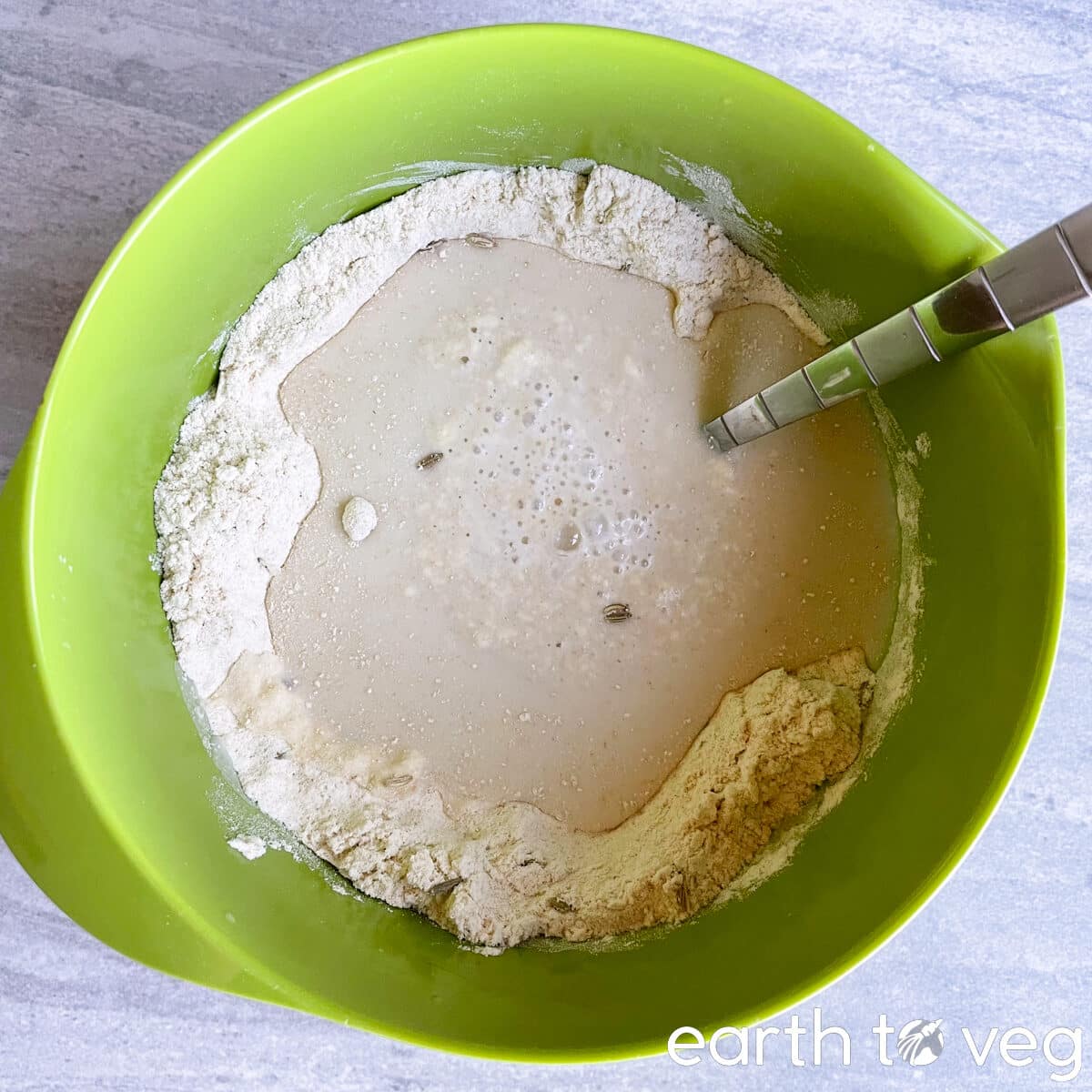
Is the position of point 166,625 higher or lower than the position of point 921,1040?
higher

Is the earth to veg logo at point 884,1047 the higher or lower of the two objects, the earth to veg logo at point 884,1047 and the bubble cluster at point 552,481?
the lower

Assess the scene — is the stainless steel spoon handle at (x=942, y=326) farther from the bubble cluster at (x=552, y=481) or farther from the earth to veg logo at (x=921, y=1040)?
the earth to veg logo at (x=921, y=1040)

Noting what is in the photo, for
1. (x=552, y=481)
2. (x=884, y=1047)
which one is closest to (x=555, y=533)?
(x=552, y=481)

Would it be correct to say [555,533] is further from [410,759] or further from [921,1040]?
[921,1040]

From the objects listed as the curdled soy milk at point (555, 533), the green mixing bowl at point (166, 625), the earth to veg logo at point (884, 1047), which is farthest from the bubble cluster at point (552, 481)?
the earth to veg logo at point (884, 1047)

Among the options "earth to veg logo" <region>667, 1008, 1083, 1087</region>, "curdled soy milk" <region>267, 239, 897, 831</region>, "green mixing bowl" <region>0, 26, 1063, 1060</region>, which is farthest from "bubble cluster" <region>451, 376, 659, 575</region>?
"earth to veg logo" <region>667, 1008, 1083, 1087</region>

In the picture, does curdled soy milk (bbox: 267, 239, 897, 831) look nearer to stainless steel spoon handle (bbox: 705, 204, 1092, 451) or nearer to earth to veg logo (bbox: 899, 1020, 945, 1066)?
stainless steel spoon handle (bbox: 705, 204, 1092, 451)
